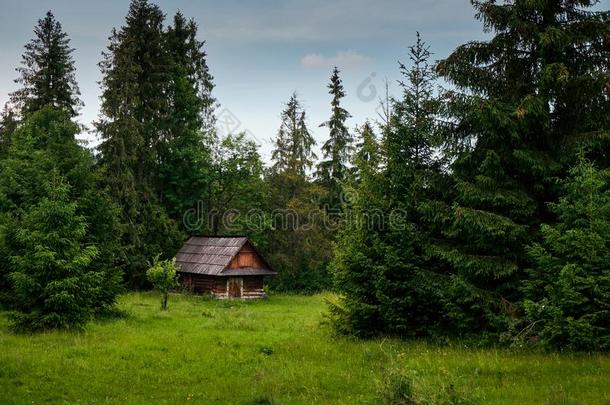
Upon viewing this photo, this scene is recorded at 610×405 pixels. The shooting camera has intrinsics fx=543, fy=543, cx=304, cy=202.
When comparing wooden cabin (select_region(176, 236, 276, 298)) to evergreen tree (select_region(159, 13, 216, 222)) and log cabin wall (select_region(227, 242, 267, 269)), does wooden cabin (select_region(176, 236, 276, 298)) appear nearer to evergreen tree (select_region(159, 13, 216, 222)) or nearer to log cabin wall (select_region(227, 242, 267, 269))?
log cabin wall (select_region(227, 242, 267, 269))

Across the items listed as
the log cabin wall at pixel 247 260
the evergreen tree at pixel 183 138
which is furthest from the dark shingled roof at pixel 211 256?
the evergreen tree at pixel 183 138

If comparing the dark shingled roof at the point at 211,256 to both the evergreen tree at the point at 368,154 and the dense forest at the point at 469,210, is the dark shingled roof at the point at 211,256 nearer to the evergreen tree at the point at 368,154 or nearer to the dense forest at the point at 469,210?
the dense forest at the point at 469,210

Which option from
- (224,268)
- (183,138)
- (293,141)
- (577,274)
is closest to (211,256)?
(224,268)

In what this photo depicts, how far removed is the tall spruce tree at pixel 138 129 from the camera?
111ft

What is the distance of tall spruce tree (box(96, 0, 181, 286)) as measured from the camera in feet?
111

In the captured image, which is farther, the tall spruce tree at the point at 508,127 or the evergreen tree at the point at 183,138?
the evergreen tree at the point at 183,138

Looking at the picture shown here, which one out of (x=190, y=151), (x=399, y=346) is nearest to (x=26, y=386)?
(x=399, y=346)

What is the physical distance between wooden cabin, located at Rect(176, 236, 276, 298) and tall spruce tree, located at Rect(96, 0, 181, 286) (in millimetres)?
2351

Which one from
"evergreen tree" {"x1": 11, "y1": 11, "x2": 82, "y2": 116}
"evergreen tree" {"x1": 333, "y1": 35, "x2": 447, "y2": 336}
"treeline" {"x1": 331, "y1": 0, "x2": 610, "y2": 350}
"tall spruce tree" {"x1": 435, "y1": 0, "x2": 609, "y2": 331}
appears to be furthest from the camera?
"evergreen tree" {"x1": 11, "y1": 11, "x2": 82, "y2": 116}

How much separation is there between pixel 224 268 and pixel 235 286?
1.78m

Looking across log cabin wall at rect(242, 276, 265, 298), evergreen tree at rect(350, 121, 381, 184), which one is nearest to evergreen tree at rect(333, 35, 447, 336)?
evergreen tree at rect(350, 121, 381, 184)

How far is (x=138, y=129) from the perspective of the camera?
118 feet

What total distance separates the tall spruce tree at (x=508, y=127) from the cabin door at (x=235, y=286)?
2320cm

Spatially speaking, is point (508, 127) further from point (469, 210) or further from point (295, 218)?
point (295, 218)
